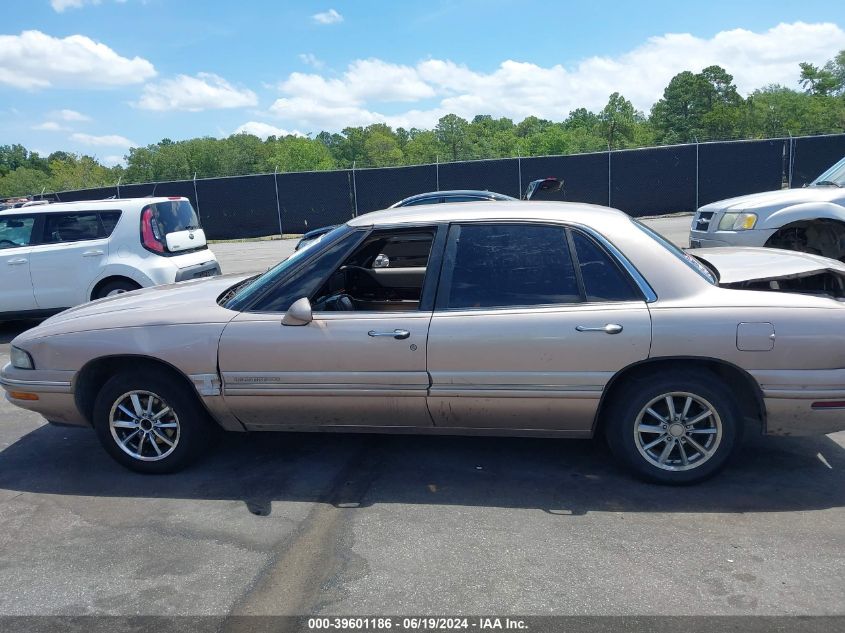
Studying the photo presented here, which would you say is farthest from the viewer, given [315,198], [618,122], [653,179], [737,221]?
[618,122]

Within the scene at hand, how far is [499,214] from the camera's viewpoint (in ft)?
13.8

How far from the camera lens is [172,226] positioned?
898 cm

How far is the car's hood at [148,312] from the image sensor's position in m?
4.29

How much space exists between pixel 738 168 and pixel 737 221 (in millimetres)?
16425

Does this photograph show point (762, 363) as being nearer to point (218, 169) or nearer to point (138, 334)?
point (138, 334)

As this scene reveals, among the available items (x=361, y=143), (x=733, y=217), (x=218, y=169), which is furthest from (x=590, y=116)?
(x=733, y=217)

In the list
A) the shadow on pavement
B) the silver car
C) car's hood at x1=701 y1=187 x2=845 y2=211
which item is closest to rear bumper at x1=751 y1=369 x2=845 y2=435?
the shadow on pavement

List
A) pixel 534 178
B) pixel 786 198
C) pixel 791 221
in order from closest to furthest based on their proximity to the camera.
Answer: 1. pixel 791 221
2. pixel 786 198
3. pixel 534 178

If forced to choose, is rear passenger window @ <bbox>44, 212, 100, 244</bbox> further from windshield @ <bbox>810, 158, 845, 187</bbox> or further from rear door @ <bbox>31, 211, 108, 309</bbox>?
windshield @ <bbox>810, 158, 845, 187</bbox>

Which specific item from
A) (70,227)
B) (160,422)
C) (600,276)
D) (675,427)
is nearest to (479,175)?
(70,227)

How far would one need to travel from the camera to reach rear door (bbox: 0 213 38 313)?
879 cm

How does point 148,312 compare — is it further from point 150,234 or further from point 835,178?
point 835,178

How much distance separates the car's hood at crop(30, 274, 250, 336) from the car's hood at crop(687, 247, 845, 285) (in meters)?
3.11

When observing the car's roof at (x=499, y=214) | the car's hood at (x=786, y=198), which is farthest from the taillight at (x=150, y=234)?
the car's hood at (x=786, y=198)
